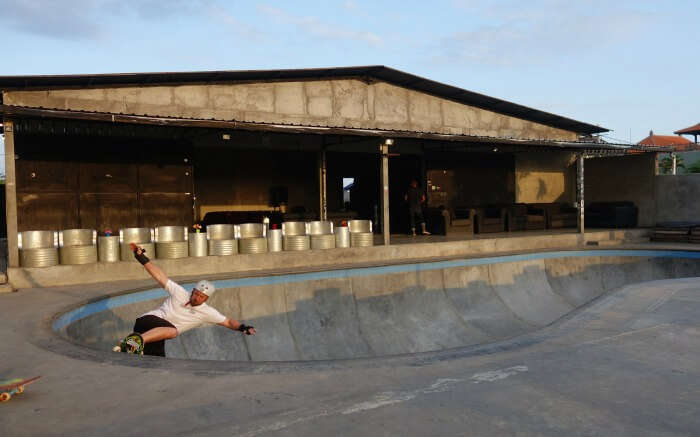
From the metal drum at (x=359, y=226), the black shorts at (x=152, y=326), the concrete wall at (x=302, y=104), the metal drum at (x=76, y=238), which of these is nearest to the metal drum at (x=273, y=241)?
the metal drum at (x=359, y=226)

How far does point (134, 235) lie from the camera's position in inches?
404

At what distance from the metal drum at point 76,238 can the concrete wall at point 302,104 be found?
3.36 metres

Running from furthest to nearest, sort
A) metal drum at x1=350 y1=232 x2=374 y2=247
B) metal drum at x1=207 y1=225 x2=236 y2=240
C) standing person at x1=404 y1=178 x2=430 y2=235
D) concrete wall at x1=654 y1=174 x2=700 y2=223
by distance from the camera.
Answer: concrete wall at x1=654 y1=174 x2=700 y2=223
standing person at x1=404 y1=178 x2=430 y2=235
metal drum at x1=350 y1=232 x2=374 y2=247
metal drum at x1=207 y1=225 x2=236 y2=240

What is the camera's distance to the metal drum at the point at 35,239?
29.7 ft

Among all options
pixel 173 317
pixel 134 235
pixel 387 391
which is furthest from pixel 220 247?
pixel 387 391

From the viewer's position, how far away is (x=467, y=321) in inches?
420

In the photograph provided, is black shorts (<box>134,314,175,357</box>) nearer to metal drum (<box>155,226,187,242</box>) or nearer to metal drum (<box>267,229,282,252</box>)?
metal drum (<box>155,226,187,242</box>)

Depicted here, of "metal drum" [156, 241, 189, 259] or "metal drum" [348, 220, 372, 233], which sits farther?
"metal drum" [348, 220, 372, 233]

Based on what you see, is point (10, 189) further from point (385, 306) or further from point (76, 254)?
point (385, 306)

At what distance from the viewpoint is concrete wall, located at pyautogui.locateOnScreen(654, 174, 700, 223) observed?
58.8 ft

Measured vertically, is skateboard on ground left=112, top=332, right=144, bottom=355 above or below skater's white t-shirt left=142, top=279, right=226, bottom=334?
below

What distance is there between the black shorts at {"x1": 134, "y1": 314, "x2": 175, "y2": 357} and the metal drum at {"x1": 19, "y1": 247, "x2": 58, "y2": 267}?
180 inches

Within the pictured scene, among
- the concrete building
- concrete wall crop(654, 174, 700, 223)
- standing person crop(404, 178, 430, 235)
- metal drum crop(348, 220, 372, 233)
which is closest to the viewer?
the concrete building

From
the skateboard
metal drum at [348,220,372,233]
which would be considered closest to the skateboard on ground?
the skateboard
